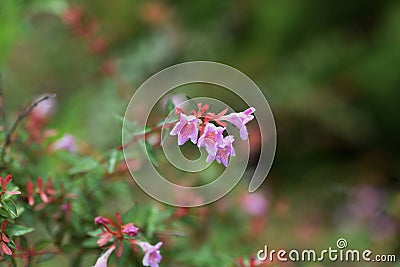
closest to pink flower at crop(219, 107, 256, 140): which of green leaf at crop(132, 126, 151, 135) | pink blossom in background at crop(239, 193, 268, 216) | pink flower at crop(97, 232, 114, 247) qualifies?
green leaf at crop(132, 126, 151, 135)

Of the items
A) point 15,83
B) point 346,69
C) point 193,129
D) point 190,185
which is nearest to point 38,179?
point 193,129

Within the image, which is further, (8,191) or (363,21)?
(363,21)

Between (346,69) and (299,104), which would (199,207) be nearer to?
(299,104)

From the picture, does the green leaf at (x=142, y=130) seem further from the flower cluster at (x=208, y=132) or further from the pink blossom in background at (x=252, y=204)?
the pink blossom in background at (x=252, y=204)

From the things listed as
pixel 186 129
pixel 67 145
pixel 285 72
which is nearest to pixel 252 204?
pixel 67 145

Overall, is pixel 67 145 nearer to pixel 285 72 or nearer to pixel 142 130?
pixel 142 130

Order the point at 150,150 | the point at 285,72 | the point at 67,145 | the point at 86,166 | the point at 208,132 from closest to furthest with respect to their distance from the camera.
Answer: the point at 208,132
the point at 150,150
the point at 86,166
the point at 67,145
the point at 285,72

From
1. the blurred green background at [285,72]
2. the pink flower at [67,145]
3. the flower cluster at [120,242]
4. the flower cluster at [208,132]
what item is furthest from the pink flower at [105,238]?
the blurred green background at [285,72]
